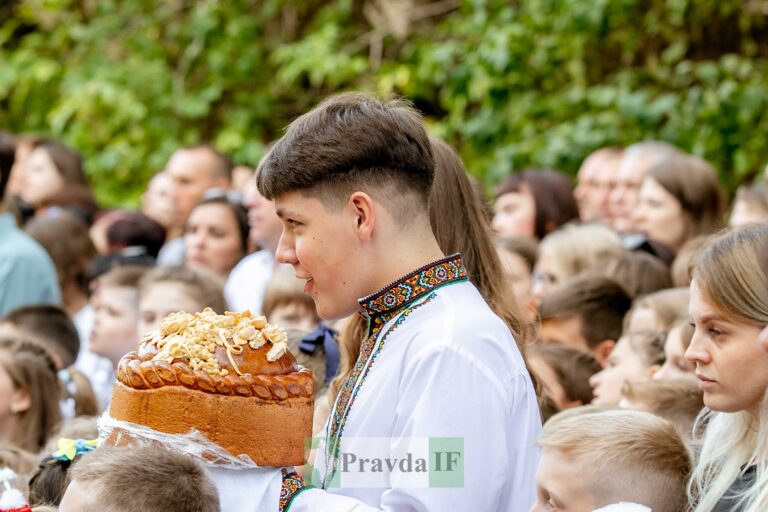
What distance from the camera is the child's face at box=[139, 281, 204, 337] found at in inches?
212

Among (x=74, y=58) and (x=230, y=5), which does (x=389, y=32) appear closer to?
(x=230, y=5)

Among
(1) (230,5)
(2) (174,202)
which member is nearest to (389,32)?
(1) (230,5)

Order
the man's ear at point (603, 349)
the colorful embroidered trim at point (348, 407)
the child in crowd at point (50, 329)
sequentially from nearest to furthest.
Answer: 1. the colorful embroidered trim at point (348, 407)
2. the man's ear at point (603, 349)
3. the child in crowd at point (50, 329)

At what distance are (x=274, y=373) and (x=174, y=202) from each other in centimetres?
623

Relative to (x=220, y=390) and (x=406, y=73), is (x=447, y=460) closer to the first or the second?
(x=220, y=390)

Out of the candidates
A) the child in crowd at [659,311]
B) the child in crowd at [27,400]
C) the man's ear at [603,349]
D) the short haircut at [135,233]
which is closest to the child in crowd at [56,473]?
the child in crowd at [27,400]

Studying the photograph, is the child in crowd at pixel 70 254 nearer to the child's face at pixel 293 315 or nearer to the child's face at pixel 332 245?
the child's face at pixel 293 315

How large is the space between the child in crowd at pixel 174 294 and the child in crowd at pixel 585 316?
1522mm

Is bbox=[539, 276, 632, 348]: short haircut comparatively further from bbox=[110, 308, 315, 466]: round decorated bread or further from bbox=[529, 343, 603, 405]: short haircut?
bbox=[110, 308, 315, 466]: round decorated bread

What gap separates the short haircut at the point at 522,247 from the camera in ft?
20.9

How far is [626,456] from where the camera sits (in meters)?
2.64

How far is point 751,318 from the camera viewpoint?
2535mm

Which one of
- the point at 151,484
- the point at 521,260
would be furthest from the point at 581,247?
the point at 151,484

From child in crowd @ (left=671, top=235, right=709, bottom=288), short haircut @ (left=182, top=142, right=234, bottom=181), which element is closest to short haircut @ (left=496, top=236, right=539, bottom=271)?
child in crowd @ (left=671, top=235, right=709, bottom=288)
